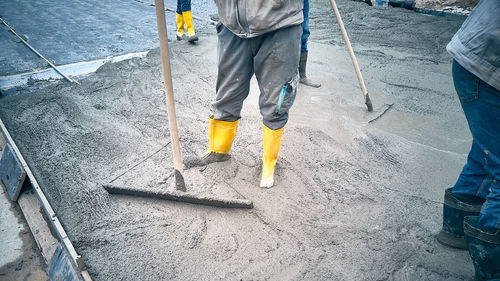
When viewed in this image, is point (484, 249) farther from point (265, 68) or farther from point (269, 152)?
point (265, 68)

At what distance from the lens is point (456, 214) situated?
1.85 metres

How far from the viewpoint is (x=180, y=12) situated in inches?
191

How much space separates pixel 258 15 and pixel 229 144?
104 cm

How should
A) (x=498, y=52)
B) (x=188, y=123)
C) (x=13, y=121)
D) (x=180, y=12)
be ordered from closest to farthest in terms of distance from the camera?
(x=498, y=52)
(x=13, y=121)
(x=188, y=123)
(x=180, y=12)

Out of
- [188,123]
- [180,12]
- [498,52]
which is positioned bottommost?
[188,123]

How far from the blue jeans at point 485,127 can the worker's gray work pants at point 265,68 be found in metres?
0.91

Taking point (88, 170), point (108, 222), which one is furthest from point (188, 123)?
point (108, 222)

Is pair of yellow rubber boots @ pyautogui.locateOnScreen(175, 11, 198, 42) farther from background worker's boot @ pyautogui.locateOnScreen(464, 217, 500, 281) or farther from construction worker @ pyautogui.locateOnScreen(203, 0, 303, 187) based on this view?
background worker's boot @ pyautogui.locateOnScreen(464, 217, 500, 281)

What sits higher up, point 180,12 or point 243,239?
point 180,12

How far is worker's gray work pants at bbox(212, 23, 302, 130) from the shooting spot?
1.94m

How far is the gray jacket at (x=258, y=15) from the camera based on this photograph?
1.79 m

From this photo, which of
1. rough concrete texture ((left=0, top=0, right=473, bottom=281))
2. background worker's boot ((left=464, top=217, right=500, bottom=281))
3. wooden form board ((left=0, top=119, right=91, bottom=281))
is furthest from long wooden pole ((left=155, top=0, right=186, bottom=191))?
background worker's boot ((left=464, top=217, right=500, bottom=281))

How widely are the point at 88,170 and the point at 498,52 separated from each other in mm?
2623

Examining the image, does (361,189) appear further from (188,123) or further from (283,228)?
(188,123)
